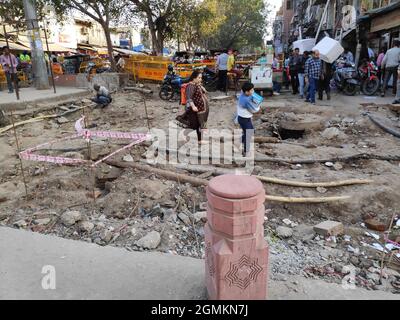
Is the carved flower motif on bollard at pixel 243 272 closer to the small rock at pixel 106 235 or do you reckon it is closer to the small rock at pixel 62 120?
the small rock at pixel 106 235

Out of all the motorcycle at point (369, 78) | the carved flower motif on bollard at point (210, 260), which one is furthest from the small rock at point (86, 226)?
the motorcycle at point (369, 78)

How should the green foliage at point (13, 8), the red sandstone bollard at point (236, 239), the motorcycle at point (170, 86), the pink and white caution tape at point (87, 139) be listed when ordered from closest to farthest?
the red sandstone bollard at point (236, 239)
the pink and white caution tape at point (87, 139)
the motorcycle at point (170, 86)
the green foliage at point (13, 8)

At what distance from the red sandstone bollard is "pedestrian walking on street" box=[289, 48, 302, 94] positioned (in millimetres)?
10793

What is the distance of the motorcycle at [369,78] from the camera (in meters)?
11.4

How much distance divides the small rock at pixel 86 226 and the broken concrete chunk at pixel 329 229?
2674 mm

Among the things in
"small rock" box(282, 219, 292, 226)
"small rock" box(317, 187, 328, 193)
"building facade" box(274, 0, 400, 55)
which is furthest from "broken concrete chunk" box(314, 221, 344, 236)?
"building facade" box(274, 0, 400, 55)

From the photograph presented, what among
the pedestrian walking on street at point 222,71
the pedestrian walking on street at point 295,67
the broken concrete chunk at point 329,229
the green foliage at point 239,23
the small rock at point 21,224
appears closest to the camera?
the broken concrete chunk at point 329,229

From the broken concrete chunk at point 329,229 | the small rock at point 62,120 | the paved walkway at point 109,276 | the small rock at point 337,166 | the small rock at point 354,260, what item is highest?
the small rock at point 62,120

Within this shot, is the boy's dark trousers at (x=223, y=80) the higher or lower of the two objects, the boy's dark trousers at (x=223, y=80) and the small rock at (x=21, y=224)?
the higher

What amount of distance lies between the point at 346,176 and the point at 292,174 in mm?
836

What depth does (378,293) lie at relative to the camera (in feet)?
9.45

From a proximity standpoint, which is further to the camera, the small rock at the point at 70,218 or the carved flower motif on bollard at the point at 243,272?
the small rock at the point at 70,218

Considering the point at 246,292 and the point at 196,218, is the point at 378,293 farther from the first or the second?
the point at 196,218

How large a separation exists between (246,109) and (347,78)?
700cm
